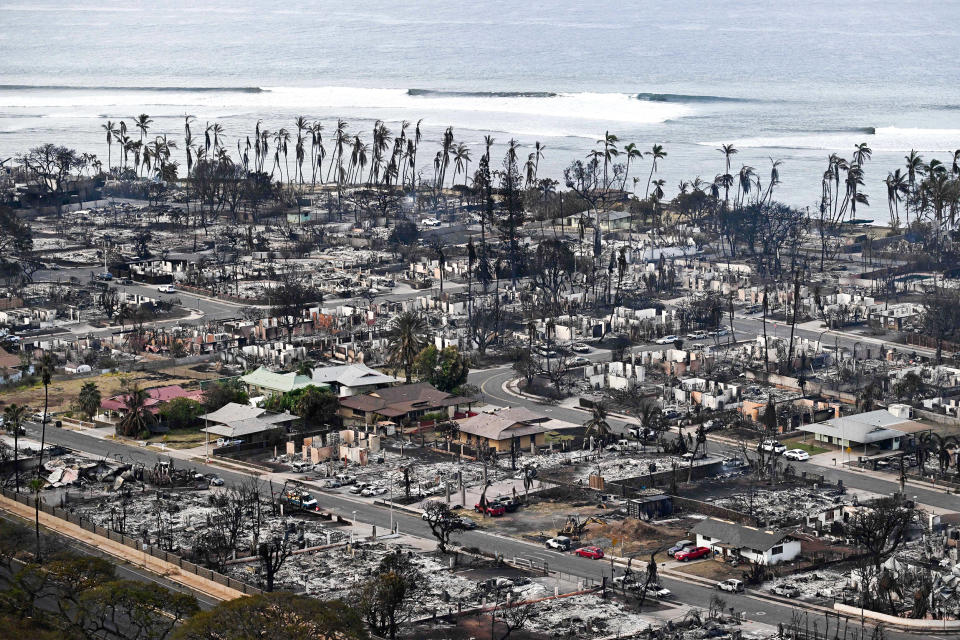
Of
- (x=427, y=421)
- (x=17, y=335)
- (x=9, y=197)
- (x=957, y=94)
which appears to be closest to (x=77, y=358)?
(x=17, y=335)

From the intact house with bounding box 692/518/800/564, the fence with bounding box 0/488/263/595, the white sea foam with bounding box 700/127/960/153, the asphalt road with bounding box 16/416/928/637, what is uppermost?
the white sea foam with bounding box 700/127/960/153

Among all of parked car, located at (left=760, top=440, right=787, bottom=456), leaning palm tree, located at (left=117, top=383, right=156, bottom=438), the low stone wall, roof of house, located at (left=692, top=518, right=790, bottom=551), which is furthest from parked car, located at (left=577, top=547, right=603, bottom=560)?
leaning palm tree, located at (left=117, top=383, right=156, bottom=438)

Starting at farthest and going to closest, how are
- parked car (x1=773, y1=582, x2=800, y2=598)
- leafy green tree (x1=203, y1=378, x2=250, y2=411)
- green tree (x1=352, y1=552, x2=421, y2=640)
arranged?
leafy green tree (x1=203, y1=378, x2=250, y2=411), parked car (x1=773, y1=582, x2=800, y2=598), green tree (x1=352, y1=552, x2=421, y2=640)

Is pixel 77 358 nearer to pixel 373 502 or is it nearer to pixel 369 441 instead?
pixel 369 441

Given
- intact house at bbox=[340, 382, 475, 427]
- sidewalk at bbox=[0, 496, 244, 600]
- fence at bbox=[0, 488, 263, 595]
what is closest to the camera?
fence at bbox=[0, 488, 263, 595]

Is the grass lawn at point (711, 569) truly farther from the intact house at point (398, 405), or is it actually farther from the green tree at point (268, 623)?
the intact house at point (398, 405)

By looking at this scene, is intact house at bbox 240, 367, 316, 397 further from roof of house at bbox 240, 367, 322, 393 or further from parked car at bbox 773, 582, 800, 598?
parked car at bbox 773, 582, 800, 598
